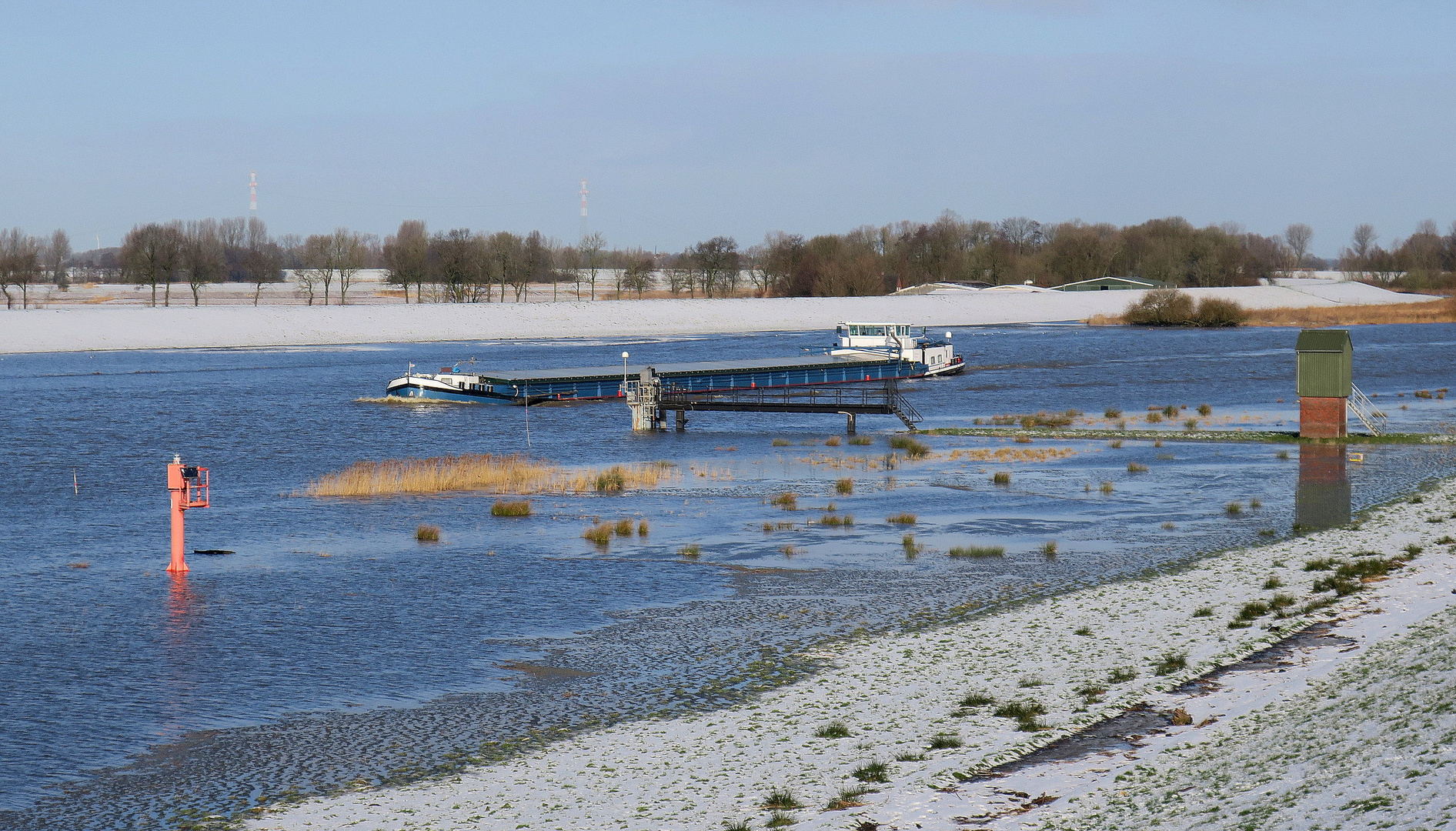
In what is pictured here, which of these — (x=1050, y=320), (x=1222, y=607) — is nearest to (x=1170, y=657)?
(x=1222, y=607)

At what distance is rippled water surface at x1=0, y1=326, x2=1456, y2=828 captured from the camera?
46.5 feet

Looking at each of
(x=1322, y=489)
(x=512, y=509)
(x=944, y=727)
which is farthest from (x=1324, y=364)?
(x=944, y=727)

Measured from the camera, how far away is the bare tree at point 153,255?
143m

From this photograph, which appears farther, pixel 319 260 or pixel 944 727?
pixel 319 260

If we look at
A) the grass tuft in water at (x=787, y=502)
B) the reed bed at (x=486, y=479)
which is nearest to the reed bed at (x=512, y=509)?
the reed bed at (x=486, y=479)

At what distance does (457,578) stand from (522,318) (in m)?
113

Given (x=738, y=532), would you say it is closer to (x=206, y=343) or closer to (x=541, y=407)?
(x=541, y=407)

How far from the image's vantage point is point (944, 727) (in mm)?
13141

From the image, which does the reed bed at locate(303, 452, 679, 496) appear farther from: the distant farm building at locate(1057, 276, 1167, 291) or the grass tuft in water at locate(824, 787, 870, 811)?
the distant farm building at locate(1057, 276, 1167, 291)

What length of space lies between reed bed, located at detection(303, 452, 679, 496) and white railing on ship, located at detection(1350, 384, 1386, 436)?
Result: 19.1 m

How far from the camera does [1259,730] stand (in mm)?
11656

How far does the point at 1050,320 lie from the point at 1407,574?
14436 centimetres

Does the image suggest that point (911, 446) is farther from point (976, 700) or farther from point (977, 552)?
point (976, 700)

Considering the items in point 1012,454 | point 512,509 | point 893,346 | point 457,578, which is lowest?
point 457,578
